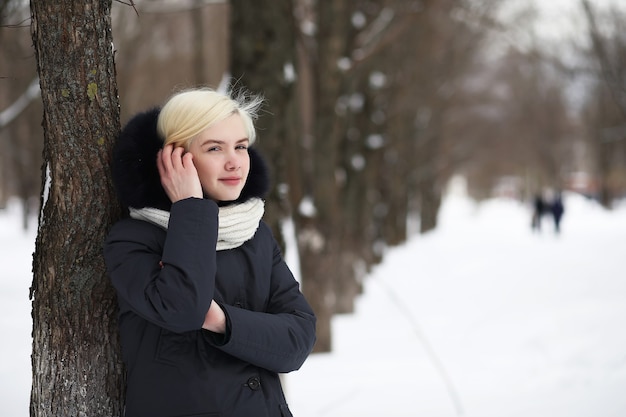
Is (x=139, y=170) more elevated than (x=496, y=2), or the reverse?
(x=496, y=2)

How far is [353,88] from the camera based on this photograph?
1330 cm

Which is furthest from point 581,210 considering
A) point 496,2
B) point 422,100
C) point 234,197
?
point 234,197

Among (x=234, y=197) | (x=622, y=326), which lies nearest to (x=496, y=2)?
(x=622, y=326)

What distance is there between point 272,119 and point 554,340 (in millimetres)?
5183

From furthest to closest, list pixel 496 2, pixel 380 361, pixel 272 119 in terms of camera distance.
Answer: pixel 496 2
pixel 380 361
pixel 272 119

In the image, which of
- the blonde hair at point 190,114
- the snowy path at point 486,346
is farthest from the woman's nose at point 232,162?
the snowy path at point 486,346

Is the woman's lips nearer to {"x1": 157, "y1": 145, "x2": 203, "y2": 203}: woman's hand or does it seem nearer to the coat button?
{"x1": 157, "y1": 145, "x2": 203, "y2": 203}: woman's hand

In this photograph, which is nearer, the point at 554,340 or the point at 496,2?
the point at 554,340

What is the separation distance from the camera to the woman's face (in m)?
2.61

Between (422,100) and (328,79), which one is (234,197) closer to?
(328,79)

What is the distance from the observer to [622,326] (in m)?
9.32

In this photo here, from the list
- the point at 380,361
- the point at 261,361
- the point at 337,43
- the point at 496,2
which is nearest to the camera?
the point at 261,361

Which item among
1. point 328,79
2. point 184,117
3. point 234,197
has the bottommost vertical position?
point 234,197

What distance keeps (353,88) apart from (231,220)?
1101 centimetres
